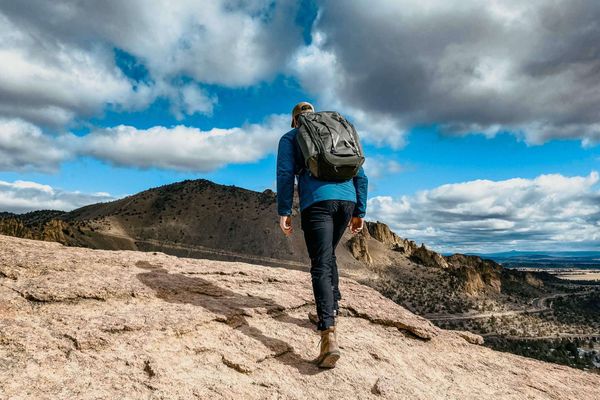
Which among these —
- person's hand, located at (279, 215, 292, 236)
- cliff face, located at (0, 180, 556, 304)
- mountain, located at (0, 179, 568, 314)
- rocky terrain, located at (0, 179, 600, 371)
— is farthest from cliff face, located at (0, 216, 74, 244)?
person's hand, located at (279, 215, 292, 236)

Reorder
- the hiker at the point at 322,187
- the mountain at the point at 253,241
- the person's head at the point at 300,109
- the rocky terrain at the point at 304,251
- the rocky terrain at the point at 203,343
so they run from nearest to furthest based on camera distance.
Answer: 1. the rocky terrain at the point at 203,343
2. the hiker at the point at 322,187
3. the person's head at the point at 300,109
4. the rocky terrain at the point at 304,251
5. the mountain at the point at 253,241

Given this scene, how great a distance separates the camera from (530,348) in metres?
54.2

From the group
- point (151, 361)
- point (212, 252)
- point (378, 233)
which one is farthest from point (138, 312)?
point (378, 233)

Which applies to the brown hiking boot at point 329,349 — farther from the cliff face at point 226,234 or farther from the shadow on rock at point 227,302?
the cliff face at point 226,234

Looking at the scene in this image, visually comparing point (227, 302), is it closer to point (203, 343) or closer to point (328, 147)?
point (203, 343)

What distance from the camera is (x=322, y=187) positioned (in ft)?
16.2

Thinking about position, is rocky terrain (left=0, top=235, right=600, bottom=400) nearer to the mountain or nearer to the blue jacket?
the blue jacket

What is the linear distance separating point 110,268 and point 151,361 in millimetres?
3084

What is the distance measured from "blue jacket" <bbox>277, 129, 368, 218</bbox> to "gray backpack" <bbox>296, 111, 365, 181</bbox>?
0.12m

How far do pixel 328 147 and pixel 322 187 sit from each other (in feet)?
1.58

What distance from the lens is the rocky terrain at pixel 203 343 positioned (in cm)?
404

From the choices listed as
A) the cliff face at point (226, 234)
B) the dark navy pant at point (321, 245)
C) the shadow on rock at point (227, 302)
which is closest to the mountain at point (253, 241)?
the cliff face at point (226, 234)

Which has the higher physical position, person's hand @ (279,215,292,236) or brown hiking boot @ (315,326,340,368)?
person's hand @ (279,215,292,236)

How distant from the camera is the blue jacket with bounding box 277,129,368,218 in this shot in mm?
4945
